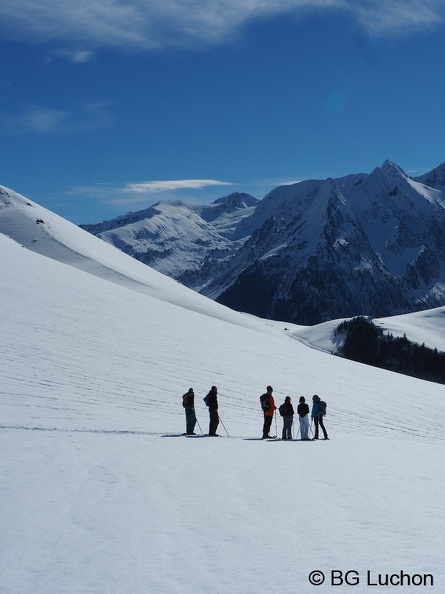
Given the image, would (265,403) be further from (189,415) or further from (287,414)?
(189,415)

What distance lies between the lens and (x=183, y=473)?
11758mm

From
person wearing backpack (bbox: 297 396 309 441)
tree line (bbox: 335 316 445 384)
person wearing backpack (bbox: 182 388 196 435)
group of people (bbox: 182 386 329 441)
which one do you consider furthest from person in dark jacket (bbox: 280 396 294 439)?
tree line (bbox: 335 316 445 384)

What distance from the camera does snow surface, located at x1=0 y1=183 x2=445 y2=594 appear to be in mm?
7074

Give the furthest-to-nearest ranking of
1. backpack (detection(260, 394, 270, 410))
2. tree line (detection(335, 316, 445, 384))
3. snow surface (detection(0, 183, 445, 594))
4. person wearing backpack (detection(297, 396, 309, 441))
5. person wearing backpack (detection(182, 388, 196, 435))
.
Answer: tree line (detection(335, 316, 445, 384)), person wearing backpack (detection(297, 396, 309, 441)), backpack (detection(260, 394, 270, 410)), person wearing backpack (detection(182, 388, 196, 435)), snow surface (detection(0, 183, 445, 594))

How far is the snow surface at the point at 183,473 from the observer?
23.2 feet

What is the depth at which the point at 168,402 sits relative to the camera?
22.3m

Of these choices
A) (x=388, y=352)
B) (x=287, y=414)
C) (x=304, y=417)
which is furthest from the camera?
(x=388, y=352)

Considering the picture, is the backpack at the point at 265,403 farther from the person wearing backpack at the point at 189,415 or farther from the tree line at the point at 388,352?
the tree line at the point at 388,352

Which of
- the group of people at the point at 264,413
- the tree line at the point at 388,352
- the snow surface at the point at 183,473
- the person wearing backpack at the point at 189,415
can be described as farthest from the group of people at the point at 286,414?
the tree line at the point at 388,352

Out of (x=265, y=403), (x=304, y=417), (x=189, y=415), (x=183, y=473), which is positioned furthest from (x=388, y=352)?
(x=183, y=473)

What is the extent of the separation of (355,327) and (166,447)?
134016 millimetres

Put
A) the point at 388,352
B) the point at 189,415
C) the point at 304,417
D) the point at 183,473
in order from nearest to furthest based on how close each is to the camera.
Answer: the point at 183,473 < the point at 189,415 < the point at 304,417 < the point at 388,352

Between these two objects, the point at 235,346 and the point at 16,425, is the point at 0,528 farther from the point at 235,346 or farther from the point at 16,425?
the point at 235,346

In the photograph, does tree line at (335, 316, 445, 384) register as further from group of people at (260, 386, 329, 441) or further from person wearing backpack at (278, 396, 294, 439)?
person wearing backpack at (278, 396, 294, 439)
